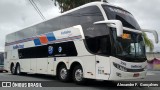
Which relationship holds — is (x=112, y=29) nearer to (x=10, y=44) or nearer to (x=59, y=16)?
(x=59, y=16)

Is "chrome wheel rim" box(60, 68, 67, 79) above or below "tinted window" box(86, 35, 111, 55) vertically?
below

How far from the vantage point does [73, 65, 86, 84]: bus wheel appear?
48.8 feet

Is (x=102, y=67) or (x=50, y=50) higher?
(x=50, y=50)

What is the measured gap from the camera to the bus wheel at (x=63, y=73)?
53.0 feet

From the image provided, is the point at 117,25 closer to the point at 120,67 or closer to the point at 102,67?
the point at 120,67

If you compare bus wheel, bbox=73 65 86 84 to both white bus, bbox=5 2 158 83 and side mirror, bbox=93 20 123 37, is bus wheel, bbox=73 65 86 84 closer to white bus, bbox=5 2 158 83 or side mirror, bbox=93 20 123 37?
white bus, bbox=5 2 158 83

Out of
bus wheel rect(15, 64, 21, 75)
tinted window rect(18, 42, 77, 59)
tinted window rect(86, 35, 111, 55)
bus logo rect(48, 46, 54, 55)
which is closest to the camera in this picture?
tinted window rect(86, 35, 111, 55)

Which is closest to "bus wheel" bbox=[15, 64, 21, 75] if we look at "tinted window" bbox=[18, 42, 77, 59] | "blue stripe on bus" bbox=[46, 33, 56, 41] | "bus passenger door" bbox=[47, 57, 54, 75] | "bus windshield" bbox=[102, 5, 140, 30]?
"tinted window" bbox=[18, 42, 77, 59]

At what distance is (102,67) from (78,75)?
2203mm

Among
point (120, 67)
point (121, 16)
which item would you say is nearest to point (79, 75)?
point (120, 67)

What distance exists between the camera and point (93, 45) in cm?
1405

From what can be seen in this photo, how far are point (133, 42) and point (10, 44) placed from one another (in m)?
14.8

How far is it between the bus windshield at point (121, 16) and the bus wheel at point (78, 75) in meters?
3.13

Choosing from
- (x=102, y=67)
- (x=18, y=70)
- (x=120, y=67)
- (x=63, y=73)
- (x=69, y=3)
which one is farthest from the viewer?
(x=69, y=3)
